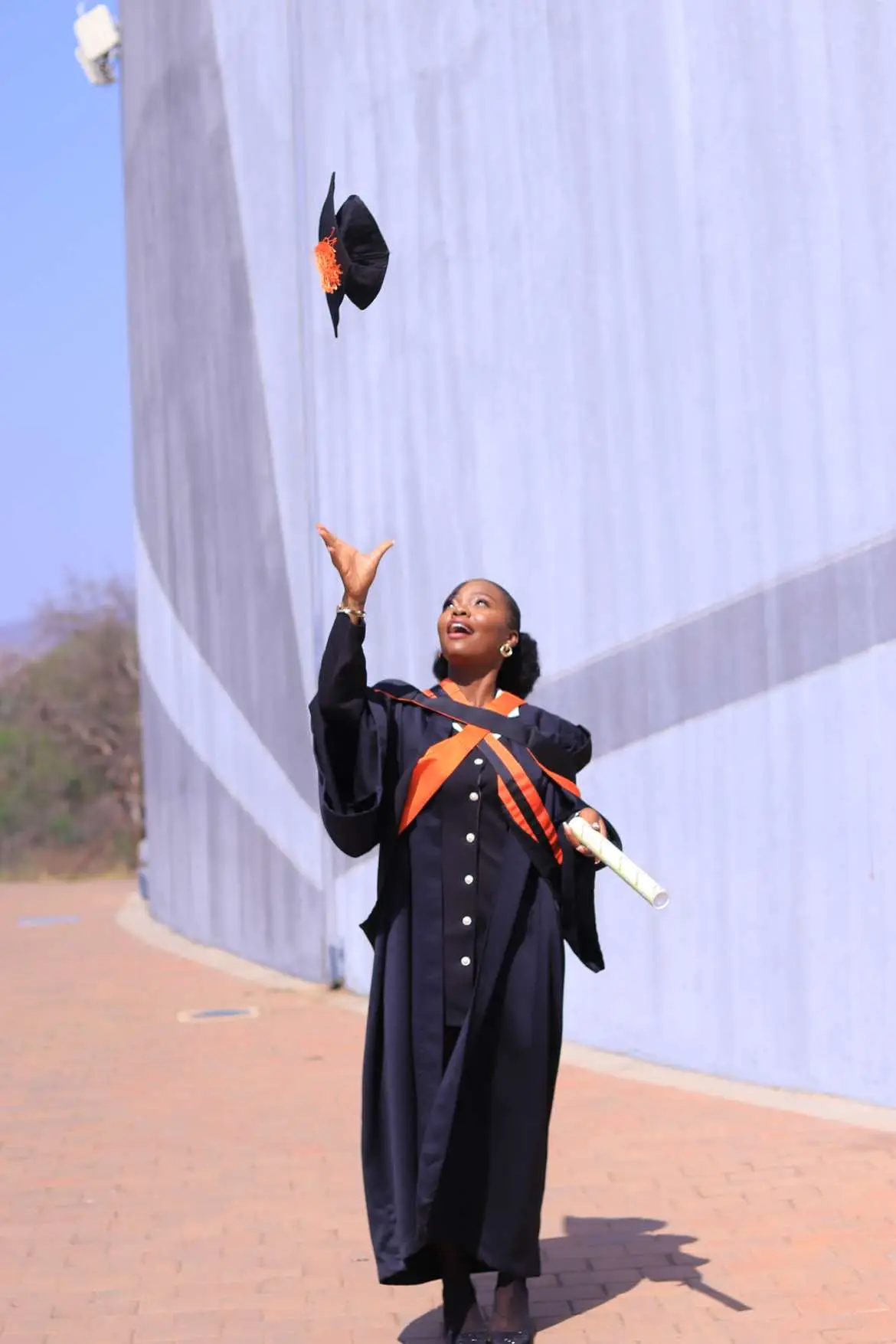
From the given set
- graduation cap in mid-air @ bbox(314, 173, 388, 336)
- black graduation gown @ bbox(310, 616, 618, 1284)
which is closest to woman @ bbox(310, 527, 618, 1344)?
black graduation gown @ bbox(310, 616, 618, 1284)

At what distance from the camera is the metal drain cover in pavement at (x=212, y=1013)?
11023mm

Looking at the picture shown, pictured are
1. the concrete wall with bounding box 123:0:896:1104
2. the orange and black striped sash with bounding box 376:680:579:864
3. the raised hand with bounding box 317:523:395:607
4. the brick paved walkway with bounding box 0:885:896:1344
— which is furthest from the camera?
the concrete wall with bounding box 123:0:896:1104

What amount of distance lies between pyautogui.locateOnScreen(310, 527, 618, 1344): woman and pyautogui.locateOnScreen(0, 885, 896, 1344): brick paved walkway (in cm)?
41

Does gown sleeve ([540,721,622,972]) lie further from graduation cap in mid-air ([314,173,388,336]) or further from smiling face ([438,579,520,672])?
graduation cap in mid-air ([314,173,388,336])

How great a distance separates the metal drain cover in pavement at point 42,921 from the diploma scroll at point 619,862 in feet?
47.4

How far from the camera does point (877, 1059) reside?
23.9 feet

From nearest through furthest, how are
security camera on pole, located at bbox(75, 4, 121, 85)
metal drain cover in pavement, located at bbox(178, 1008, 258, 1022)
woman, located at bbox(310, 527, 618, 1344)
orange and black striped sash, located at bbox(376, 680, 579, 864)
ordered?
woman, located at bbox(310, 527, 618, 1344) < orange and black striped sash, located at bbox(376, 680, 579, 864) < metal drain cover in pavement, located at bbox(178, 1008, 258, 1022) < security camera on pole, located at bbox(75, 4, 121, 85)

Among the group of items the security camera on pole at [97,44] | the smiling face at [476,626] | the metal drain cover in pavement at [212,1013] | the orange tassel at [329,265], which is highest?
the security camera on pole at [97,44]

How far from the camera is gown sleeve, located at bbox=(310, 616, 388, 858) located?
4570mm

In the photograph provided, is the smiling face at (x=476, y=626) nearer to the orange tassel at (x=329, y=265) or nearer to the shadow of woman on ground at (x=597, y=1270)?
the orange tassel at (x=329, y=265)

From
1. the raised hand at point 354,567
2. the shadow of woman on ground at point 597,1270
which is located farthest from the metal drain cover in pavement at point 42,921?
the raised hand at point 354,567

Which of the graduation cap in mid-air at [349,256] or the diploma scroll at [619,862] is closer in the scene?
the diploma scroll at [619,862]

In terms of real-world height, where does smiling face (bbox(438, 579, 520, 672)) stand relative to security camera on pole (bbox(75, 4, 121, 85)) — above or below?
below

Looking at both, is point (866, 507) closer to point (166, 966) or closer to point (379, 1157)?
point (379, 1157)
